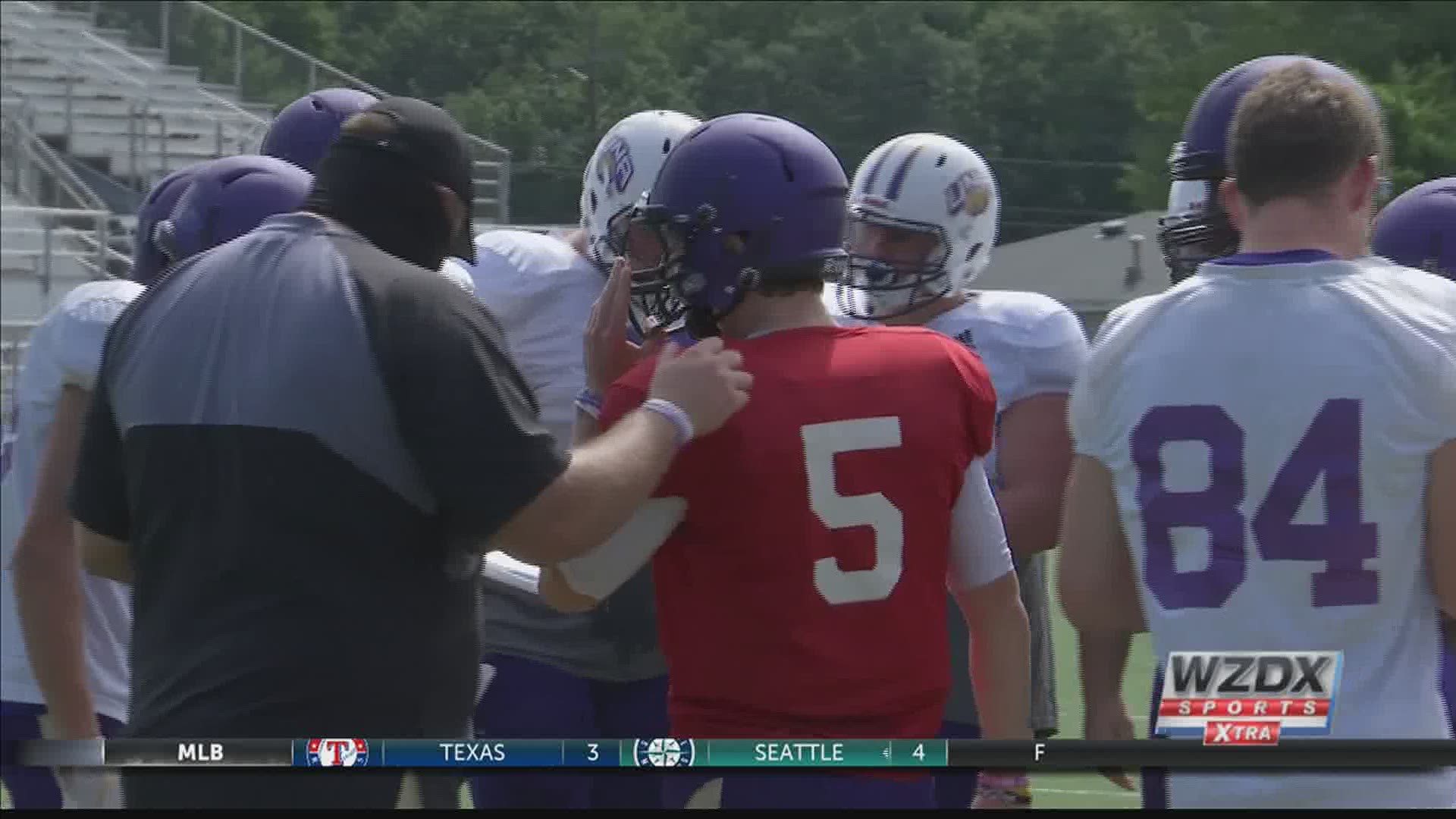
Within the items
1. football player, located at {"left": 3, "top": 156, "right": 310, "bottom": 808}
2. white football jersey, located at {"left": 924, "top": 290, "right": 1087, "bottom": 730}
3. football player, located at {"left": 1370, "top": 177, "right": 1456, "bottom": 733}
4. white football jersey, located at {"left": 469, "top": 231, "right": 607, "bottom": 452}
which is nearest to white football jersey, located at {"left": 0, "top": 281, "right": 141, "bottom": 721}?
football player, located at {"left": 3, "top": 156, "right": 310, "bottom": 808}

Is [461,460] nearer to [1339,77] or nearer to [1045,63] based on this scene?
[1339,77]

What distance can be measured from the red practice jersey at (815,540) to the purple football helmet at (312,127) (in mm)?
1585

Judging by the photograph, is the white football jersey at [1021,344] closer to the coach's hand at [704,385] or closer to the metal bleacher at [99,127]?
the coach's hand at [704,385]

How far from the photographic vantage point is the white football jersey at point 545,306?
171 inches

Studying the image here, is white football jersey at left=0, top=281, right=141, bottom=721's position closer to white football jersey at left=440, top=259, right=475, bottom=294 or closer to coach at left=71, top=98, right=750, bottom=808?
white football jersey at left=440, top=259, right=475, bottom=294

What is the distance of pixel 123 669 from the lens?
4020mm

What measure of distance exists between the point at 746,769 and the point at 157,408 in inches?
34.3

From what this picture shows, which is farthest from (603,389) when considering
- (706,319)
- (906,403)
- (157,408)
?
(157,408)

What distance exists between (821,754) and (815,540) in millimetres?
274

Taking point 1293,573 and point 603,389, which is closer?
point 1293,573

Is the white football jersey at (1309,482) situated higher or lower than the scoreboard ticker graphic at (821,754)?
higher

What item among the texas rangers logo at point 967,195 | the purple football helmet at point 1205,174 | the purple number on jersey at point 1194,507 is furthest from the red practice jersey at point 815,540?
the texas rangers logo at point 967,195

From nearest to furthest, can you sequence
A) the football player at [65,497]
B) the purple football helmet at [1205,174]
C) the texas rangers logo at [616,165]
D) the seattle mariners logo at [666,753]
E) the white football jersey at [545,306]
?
the seattle mariners logo at [666,753] → the football player at [65,497] → the purple football helmet at [1205,174] → the white football jersey at [545,306] → the texas rangers logo at [616,165]

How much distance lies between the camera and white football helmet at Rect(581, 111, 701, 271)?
4426 millimetres
